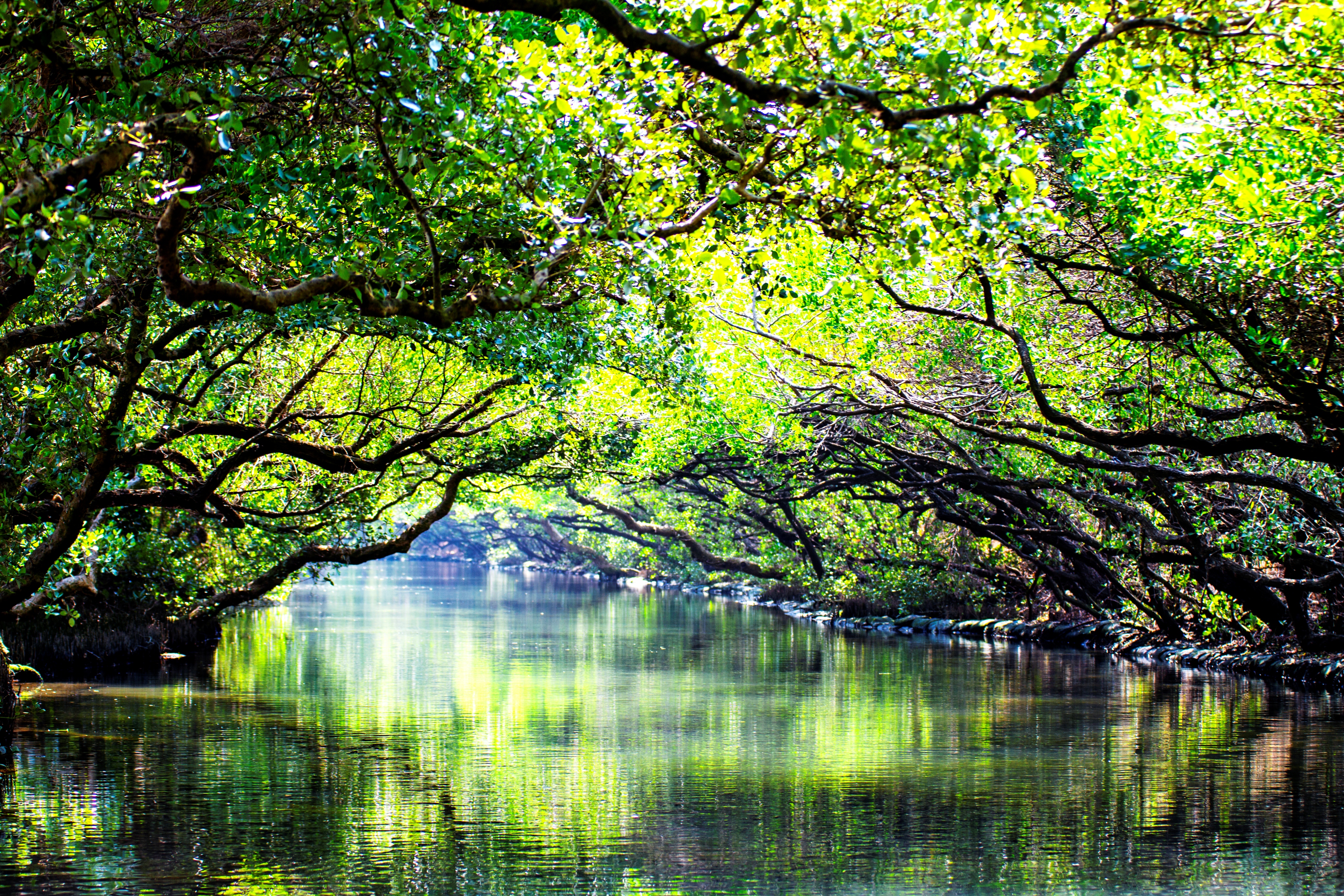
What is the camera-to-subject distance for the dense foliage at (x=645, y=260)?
7.35m

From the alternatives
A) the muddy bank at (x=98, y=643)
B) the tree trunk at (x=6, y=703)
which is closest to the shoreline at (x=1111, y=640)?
the muddy bank at (x=98, y=643)

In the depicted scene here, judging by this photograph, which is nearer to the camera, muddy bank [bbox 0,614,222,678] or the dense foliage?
the dense foliage

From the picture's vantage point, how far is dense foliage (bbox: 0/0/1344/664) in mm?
7352

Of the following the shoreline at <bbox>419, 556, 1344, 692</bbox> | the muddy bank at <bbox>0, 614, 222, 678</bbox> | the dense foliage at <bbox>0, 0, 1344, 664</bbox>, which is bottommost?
the shoreline at <bbox>419, 556, 1344, 692</bbox>

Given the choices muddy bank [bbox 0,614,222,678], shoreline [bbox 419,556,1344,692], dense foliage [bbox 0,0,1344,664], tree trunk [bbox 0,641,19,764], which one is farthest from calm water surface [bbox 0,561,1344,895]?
dense foliage [bbox 0,0,1344,664]

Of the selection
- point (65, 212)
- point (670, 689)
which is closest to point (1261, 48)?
point (65, 212)

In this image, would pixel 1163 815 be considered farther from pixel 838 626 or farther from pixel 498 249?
pixel 838 626

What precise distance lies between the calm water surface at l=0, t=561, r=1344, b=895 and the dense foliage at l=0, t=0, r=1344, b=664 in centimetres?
245

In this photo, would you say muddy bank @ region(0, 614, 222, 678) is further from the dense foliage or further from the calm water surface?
the calm water surface

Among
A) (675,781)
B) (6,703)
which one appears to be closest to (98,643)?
(6,703)

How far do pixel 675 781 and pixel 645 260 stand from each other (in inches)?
226

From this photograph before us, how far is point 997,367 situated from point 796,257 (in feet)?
12.6

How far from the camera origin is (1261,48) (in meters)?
10.2

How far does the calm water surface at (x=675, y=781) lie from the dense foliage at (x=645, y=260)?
245cm
